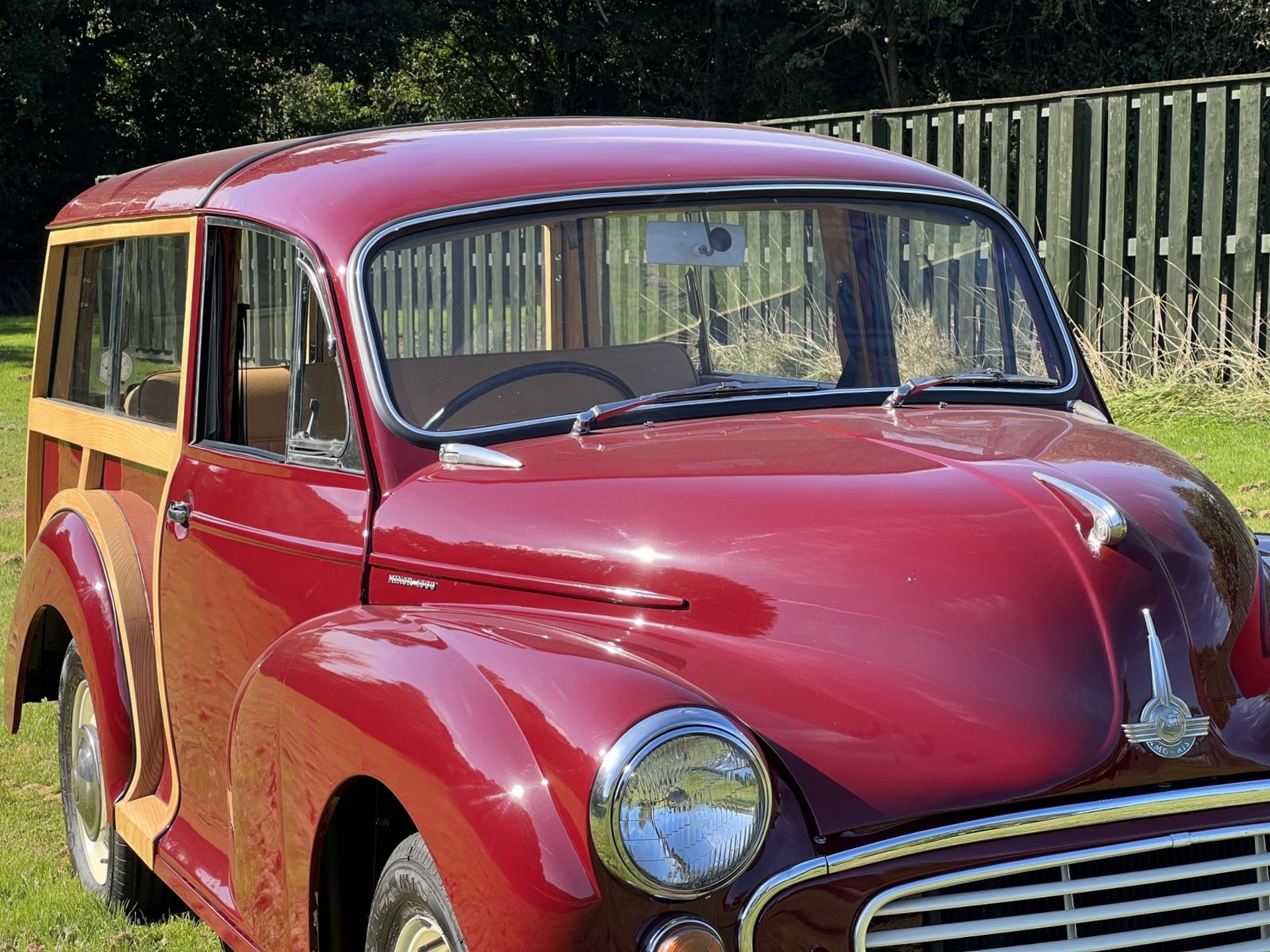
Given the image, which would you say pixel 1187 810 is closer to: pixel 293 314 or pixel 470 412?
pixel 470 412

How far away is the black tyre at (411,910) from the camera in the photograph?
91.9 inches

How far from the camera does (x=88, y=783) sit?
4.21m

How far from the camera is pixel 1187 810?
2.31m

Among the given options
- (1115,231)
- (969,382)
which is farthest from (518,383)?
(1115,231)

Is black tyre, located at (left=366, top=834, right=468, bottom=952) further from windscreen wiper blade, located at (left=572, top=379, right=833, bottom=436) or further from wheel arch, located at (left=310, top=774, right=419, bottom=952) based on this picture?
windscreen wiper blade, located at (left=572, top=379, right=833, bottom=436)

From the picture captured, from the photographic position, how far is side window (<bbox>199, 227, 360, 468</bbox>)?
3252 mm

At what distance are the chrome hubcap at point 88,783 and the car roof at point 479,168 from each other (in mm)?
1455

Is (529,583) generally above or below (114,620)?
above

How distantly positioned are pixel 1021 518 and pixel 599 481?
Result: 0.76 m

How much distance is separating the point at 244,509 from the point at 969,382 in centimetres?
165

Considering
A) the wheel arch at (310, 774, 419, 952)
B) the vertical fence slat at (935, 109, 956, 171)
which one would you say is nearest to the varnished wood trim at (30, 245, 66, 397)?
the wheel arch at (310, 774, 419, 952)

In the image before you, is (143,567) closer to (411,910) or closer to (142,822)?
(142,822)

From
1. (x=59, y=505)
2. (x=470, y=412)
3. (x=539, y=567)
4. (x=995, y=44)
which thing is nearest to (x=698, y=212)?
(x=470, y=412)

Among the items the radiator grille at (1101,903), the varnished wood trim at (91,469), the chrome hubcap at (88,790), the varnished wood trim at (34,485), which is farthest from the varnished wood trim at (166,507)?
the radiator grille at (1101,903)
